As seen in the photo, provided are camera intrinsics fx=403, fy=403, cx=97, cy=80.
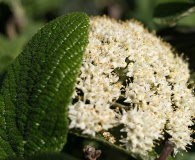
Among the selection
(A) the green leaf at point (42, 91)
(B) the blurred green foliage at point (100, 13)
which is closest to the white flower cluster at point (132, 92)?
(A) the green leaf at point (42, 91)

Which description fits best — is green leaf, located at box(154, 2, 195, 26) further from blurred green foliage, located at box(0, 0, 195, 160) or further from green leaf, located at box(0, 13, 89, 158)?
green leaf, located at box(0, 13, 89, 158)

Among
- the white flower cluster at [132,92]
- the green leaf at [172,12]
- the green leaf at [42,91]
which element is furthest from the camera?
the green leaf at [172,12]

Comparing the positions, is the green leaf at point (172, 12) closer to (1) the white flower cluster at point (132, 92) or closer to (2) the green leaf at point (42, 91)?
(1) the white flower cluster at point (132, 92)

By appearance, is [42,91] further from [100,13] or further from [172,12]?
[100,13]

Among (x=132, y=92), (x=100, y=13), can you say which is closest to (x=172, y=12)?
(x=132, y=92)

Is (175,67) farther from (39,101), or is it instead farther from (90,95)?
(39,101)
